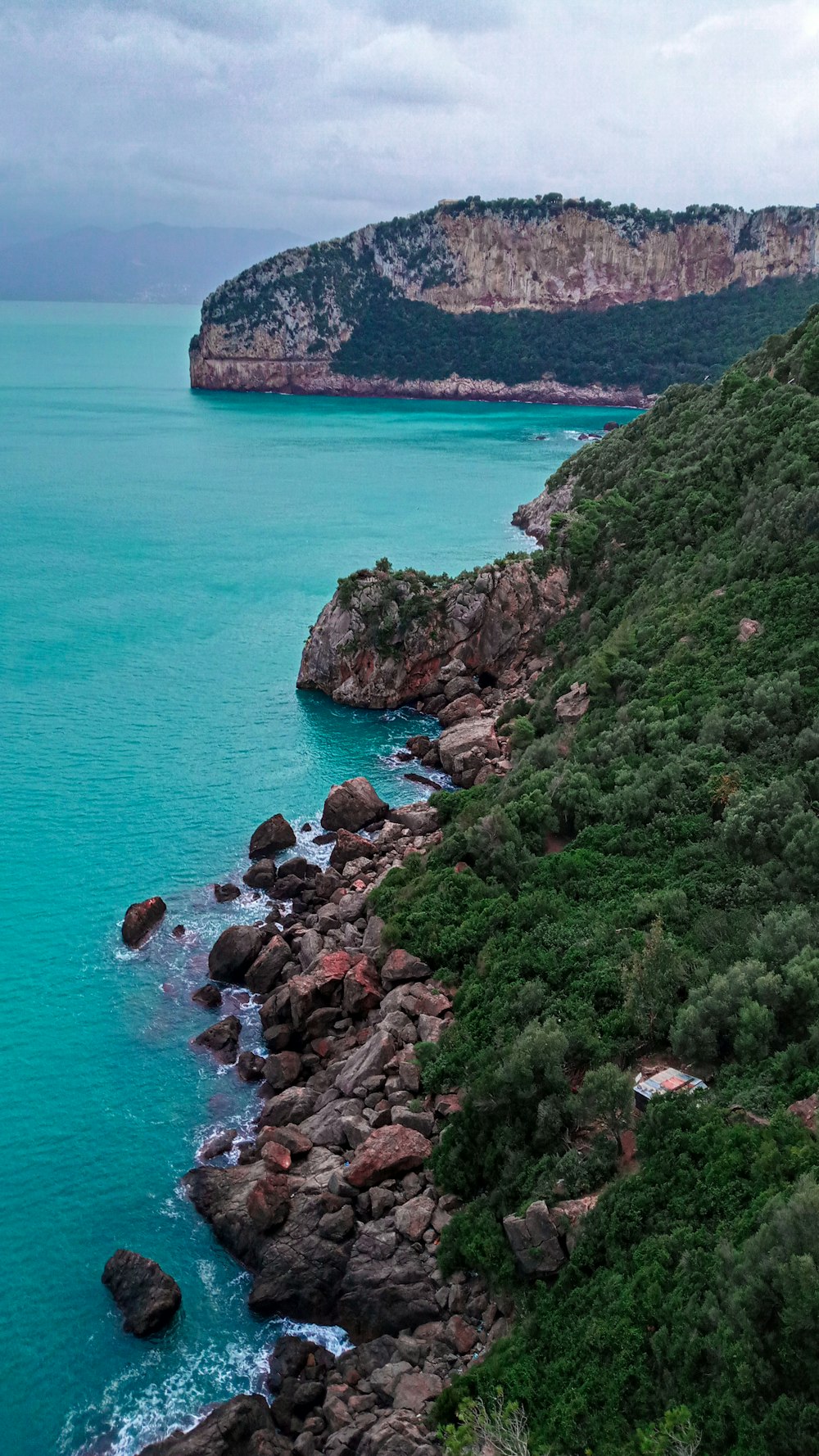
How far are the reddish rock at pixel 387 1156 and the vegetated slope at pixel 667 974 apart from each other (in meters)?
0.70

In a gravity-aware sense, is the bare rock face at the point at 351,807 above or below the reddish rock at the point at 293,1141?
above

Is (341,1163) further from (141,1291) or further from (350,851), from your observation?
(350,851)

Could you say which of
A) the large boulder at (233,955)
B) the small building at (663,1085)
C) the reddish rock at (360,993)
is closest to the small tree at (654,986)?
the small building at (663,1085)

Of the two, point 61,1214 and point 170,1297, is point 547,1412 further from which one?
point 61,1214

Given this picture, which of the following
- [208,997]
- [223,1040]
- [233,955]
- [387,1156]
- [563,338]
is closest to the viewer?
[387,1156]

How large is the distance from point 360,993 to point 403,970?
1237mm

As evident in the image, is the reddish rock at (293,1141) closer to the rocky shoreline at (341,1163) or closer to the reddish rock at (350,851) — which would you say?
the rocky shoreline at (341,1163)

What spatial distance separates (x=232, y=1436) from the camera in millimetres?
17453

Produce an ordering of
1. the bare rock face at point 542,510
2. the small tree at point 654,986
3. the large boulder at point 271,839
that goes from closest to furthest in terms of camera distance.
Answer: the small tree at point 654,986 < the large boulder at point 271,839 < the bare rock face at point 542,510

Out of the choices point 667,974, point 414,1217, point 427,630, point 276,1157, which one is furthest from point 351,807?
point 414,1217

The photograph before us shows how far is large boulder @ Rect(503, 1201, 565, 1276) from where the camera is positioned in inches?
698

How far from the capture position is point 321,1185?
2191cm

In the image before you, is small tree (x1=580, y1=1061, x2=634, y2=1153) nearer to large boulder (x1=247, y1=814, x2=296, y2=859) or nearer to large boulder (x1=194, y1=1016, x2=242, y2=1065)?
large boulder (x1=194, y1=1016, x2=242, y2=1065)

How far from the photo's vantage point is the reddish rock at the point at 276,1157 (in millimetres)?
22562
